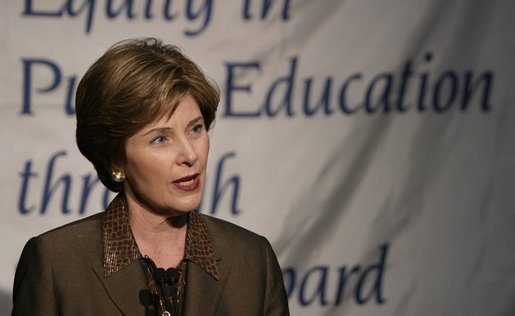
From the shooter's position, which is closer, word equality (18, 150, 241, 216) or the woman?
the woman

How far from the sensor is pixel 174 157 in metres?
2.25

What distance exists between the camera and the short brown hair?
87.7 inches

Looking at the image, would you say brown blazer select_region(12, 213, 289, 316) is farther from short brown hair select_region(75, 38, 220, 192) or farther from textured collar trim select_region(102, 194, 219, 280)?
short brown hair select_region(75, 38, 220, 192)

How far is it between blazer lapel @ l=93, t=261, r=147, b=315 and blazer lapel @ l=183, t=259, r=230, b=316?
0.34 feet

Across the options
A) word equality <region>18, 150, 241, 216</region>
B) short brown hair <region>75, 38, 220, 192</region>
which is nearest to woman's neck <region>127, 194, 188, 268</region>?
short brown hair <region>75, 38, 220, 192</region>

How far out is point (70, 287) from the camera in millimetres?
2283

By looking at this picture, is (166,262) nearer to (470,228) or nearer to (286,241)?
(286,241)

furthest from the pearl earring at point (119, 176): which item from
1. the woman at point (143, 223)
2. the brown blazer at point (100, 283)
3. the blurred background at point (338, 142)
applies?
the blurred background at point (338, 142)

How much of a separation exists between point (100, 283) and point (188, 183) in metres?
0.31

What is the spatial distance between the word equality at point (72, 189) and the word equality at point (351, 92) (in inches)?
8.7

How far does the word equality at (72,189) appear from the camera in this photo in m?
3.68

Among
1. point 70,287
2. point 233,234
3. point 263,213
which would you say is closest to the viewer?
point 70,287

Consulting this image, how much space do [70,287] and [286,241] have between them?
5.48ft

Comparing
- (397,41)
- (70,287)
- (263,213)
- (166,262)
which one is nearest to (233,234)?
(166,262)
